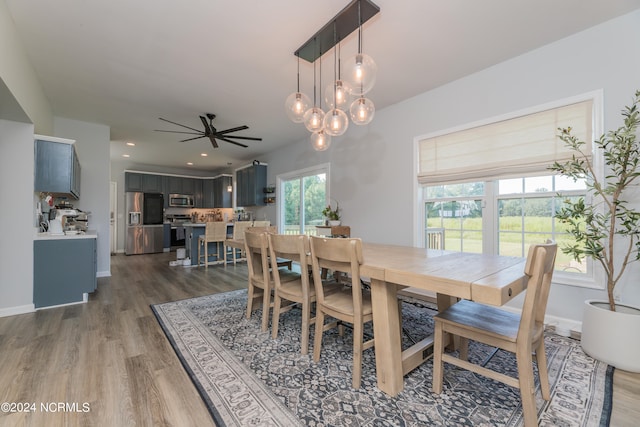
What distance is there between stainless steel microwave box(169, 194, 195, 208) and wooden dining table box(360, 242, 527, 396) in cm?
809

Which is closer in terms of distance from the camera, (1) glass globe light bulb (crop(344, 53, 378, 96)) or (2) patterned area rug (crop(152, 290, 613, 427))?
(2) patterned area rug (crop(152, 290, 613, 427))

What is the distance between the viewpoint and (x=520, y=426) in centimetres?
131

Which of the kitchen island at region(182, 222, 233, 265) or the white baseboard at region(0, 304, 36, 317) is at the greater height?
the kitchen island at region(182, 222, 233, 265)

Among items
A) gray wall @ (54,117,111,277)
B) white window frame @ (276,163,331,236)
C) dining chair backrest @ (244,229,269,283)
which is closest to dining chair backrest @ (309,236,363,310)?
dining chair backrest @ (244,229,269,283)

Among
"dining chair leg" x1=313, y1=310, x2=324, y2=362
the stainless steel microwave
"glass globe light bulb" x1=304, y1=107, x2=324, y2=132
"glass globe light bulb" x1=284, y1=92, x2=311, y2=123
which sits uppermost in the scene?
"glass globe light bulb" x1=284, y1=92, x2=311, y2=123

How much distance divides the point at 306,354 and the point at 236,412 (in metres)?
0.68

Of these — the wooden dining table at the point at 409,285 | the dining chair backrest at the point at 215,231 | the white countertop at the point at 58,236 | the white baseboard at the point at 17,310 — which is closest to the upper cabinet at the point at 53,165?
the white countertop at the point at 58,236

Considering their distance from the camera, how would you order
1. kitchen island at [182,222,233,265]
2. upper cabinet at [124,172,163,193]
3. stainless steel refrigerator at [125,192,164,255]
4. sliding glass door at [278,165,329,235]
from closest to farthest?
1. sliding glass door at [278,165,329,235]
2. kitchen island at [182,222,233,265]
3. stainless steel refrigerator at [125,192,164,255]
4. upper cabinet at [124,172,163,193]

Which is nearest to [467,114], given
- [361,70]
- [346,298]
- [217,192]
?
[361,70]

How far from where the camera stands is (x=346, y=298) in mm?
1907

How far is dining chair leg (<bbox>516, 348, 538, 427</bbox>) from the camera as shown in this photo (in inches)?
48.8

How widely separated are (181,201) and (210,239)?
3673 mm

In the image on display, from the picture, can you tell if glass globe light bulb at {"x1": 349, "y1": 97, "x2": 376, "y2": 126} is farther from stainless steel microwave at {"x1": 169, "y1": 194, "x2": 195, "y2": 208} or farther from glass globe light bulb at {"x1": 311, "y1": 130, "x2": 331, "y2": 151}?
stainless steel microwave at {"x1": 169, "y1": 194, "x2": 195, "y2": 208}

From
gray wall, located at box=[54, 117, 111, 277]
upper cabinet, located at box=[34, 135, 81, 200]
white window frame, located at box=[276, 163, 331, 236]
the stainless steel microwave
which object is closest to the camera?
upper cabinet, located at box=[34, 135, 81, 200]
